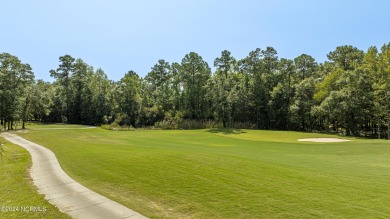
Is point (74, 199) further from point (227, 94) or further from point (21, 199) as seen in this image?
point (227, 94)

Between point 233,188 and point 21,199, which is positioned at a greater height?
point 233,188

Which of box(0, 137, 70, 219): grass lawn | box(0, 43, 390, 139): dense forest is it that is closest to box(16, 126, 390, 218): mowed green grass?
box(0, 137, 70, 219): grass lawn

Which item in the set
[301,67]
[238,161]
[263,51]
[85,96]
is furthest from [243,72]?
[238,161]

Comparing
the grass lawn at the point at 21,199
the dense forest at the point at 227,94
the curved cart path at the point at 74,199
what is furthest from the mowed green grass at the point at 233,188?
the dense forest at the point at 227,94

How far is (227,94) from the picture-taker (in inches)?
2042

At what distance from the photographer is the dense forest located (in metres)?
38.4

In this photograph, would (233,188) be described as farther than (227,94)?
No

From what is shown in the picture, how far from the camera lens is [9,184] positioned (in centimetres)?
882

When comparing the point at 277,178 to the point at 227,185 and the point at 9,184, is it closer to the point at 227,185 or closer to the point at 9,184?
the point at 227,185

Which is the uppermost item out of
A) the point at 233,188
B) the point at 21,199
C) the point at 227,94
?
the point at 227,94

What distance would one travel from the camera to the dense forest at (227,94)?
38.4 metres

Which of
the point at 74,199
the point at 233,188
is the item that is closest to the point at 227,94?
the point at 233,188

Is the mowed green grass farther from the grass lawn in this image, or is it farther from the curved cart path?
the grass lawn

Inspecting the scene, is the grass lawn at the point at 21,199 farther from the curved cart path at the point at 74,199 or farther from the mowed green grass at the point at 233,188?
the mowed green grass at the point at 233,188
